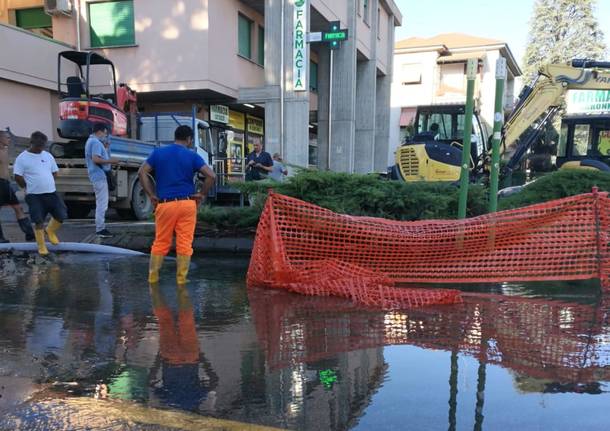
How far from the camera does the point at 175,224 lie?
569 cm

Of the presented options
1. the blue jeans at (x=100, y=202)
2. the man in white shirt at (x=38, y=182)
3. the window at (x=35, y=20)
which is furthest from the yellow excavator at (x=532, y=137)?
the window at (x=35, y=20)

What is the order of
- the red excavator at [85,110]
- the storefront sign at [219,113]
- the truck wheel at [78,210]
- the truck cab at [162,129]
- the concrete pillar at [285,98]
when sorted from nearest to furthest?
the red excavator at [85,110] < the truck wheel at [78,210] < the truck cab at [162,129] < the concrete pillar at [285,98] < the storefront sign at [219,113]

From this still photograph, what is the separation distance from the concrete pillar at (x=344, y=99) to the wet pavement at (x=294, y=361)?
18038 mm

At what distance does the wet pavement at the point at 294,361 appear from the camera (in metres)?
2.81

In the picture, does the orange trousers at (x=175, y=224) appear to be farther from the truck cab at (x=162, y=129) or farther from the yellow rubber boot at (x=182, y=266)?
the truck cab at (x=162, y=129)

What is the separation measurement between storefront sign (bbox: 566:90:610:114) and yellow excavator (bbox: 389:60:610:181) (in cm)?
20

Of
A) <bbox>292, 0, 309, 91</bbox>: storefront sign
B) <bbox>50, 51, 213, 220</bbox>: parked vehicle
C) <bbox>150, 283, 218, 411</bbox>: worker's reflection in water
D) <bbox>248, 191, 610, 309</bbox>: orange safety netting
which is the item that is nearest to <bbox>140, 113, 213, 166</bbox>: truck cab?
<bbox>50, 51, 213, 220</bbox>: parked vehicle

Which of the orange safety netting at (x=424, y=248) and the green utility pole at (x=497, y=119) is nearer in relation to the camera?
the orange safety netting at (x=424, y=248)

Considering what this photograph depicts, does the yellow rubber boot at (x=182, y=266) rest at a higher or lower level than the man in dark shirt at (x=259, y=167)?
lower

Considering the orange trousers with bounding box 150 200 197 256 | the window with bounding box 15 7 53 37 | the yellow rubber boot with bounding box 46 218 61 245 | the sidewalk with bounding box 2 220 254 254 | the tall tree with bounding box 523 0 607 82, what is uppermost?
the tall tree with bounding box 523 0 607 82

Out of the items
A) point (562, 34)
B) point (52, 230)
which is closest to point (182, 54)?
point (52, 230)

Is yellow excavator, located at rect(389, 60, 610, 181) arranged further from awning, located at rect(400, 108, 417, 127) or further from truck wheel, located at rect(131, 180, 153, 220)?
awning, located at rect(400, 108, 417, 127)

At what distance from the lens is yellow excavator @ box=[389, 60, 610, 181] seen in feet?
41.0

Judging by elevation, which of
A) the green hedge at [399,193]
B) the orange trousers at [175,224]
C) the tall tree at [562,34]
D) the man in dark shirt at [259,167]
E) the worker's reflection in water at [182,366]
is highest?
the tall tree at [562,34]
